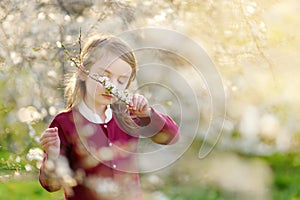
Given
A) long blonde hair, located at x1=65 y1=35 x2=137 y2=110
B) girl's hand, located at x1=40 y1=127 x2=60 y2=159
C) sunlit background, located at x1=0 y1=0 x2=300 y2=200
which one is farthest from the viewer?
sunlit background, located at x1=0 y1=0 x2=300 y2=200

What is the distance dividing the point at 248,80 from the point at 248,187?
37.9 inches

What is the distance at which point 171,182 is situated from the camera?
4746mm

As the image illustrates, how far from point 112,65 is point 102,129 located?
23cm

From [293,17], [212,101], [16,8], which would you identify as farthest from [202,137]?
[16,8]

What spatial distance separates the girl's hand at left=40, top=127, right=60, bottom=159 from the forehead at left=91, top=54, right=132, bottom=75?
302 mm

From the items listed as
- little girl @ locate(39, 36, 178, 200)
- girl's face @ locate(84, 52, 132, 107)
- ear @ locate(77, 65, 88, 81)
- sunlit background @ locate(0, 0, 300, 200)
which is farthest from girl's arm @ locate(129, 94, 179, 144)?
sunlit background @ locate(0, 0, 300, 200)

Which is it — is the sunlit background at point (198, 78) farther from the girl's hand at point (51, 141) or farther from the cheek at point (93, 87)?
the girl's hand at point (51, 141)

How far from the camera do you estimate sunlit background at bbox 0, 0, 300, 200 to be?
15.5 ft

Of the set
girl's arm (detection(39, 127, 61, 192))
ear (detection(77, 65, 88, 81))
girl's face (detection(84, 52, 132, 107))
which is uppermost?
girl's face (detection(84, 52, 132, 107))

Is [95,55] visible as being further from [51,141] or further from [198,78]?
[198,78]

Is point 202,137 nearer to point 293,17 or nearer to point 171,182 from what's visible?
point 171,182

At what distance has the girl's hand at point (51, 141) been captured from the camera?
230cm

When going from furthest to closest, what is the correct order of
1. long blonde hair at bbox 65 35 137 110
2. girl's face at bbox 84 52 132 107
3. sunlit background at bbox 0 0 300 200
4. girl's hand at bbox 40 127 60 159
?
sunlit background at bbox 0 0 300 200, long blonde hair at bbox 65 35 137 110, girl's face at bbox 84 52 132 107, girl's hand at bbox 40 127 60 159

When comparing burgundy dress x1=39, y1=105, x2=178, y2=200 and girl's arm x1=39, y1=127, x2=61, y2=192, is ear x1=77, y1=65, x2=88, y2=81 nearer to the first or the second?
burgundy dress x1=39, y1=105, x2=178, y2=200
